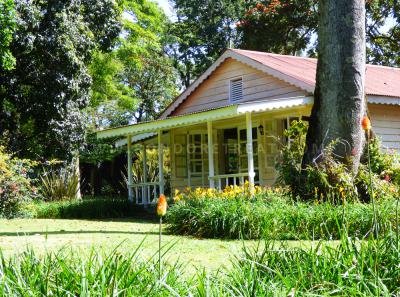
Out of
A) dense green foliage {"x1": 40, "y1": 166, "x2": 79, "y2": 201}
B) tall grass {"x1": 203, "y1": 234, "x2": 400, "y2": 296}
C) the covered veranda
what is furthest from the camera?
dense green foliage {"x1": 40, "y1": 166, "x2": 79, "y2": 201}

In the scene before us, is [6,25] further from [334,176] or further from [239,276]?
[239,276]

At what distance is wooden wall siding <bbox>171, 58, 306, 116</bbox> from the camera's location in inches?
657

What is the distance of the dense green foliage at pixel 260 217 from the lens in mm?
8383

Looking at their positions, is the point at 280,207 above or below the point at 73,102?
below

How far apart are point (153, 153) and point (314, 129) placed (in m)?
17.5

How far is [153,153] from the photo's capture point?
2748 cm

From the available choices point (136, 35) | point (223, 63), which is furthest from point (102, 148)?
point (223, 63)

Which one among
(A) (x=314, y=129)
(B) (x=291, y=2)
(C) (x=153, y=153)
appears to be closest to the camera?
(A) (x=314, y=129)

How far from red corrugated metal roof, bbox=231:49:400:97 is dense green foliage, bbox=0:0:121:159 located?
6.00 metres

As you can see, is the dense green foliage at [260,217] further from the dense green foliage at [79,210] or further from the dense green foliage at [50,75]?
the dense green foliage at [50,75]

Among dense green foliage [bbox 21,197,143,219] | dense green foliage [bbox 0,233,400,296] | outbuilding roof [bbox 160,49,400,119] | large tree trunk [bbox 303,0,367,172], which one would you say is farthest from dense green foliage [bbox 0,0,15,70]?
dense green foliage [bbox 0,233,400,296]

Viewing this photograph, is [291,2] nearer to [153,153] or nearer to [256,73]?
[153,153]

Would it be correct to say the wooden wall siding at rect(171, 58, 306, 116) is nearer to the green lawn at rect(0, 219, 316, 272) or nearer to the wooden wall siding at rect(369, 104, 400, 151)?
the wooden wall siding at rect(369, 104, 400, 151)

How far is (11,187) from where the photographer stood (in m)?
15.3
